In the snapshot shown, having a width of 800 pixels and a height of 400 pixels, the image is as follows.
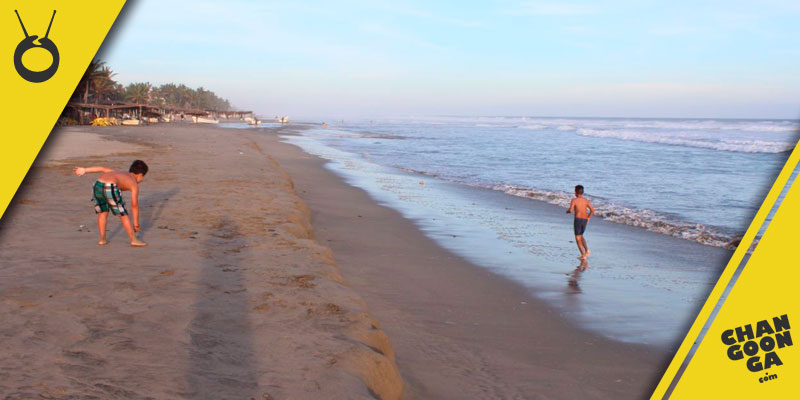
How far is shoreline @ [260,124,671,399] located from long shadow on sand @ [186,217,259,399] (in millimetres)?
1300

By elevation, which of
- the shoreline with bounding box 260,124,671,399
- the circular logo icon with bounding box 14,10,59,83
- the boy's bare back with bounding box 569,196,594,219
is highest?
the circular logo icon with bounding box 14,10,59,83

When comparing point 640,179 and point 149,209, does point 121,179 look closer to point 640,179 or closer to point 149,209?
point 149,209

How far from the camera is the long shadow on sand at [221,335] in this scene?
12.3 ft

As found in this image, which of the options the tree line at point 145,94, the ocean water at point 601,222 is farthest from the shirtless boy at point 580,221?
the tree line at point 145,94

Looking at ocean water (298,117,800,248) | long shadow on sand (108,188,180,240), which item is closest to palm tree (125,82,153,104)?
ocean water (298,117,800,248)

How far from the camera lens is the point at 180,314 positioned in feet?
16.6

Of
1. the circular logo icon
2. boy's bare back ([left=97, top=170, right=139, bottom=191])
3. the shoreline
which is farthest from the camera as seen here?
boy's bare back ([left=97, top=170, right=139, bottom=191])

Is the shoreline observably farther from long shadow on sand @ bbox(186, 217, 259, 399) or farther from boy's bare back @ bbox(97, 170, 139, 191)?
boy's bare back @ bbox(97, 170, 139, 191)

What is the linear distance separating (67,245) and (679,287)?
26.2ft

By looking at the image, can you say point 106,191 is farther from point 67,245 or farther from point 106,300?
point 106,300

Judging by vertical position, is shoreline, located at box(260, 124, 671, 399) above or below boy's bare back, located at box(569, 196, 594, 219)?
below

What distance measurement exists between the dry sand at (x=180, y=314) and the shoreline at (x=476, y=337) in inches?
20.0

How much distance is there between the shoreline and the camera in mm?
4914

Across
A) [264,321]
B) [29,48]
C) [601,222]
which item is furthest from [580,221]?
[29,48]
